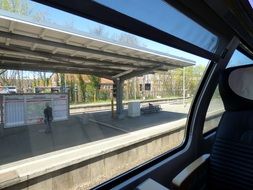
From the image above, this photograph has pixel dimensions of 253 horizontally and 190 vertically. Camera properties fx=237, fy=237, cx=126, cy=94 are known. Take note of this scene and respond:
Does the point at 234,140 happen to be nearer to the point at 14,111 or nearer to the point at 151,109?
the point at 14,111

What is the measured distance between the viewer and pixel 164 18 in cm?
138

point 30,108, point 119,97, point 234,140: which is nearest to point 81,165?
point 30,108

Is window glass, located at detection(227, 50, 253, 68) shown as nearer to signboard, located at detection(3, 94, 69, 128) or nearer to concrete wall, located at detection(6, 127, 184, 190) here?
concrete wall, located at detection(6, 127, 184, 190)

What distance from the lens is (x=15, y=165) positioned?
2.82m

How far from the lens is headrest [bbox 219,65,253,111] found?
6.46ft

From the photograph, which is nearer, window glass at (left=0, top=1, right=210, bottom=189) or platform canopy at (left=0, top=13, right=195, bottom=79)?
window glass at (left=0, top=1, right=210, bottom=189)

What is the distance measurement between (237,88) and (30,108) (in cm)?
234

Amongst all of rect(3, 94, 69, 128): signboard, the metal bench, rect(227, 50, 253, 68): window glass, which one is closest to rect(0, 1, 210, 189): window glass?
rect(3, 94, 69, 128): signboard

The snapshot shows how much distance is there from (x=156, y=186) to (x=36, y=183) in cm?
142

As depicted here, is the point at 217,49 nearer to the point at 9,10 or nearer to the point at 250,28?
the point at 250,28

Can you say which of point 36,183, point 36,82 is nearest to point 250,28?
point 36,82

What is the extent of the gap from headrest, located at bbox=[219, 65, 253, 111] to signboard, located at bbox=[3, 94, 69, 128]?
1871mm

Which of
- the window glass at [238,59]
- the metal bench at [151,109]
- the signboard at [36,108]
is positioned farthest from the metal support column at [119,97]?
the window glass at [238,59]

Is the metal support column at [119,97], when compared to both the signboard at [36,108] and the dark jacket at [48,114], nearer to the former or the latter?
the dark jacket at [48,114]
